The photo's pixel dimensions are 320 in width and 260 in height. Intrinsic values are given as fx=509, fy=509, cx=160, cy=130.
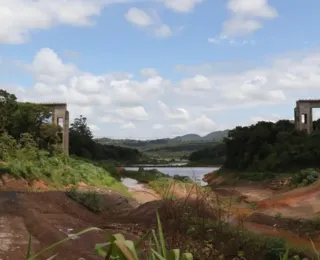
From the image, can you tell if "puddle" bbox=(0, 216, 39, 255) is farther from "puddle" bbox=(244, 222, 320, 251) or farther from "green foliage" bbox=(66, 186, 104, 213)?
"puddle" bbox=(244, 222, 320, 251)

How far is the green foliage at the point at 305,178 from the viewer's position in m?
28.1

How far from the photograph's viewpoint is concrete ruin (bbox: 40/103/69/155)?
38625 mm

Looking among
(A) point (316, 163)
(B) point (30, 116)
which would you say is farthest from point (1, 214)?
(A) point (316, 163)

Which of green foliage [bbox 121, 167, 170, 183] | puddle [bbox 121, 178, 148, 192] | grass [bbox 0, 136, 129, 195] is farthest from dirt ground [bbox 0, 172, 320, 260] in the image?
green foliage [bbox 121, 167, 170, 183]

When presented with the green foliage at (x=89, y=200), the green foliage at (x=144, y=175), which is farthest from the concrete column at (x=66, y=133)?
the green foliage at (x=89, y=200)

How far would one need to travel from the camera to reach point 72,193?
60.6 ft

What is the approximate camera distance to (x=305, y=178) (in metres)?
28.7

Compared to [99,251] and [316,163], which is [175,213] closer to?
[99,251]

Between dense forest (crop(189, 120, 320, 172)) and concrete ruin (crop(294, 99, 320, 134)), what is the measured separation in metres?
1.21

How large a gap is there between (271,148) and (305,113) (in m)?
5.21

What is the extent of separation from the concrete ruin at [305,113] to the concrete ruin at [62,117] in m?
18.8

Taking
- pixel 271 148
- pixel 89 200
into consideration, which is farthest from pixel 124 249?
pixel 271 148

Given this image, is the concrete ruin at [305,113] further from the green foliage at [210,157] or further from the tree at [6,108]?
the green foliage at [210,157]

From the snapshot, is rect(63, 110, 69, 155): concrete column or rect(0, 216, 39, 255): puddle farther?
rect(63, 110, 69, 155): concrete column
